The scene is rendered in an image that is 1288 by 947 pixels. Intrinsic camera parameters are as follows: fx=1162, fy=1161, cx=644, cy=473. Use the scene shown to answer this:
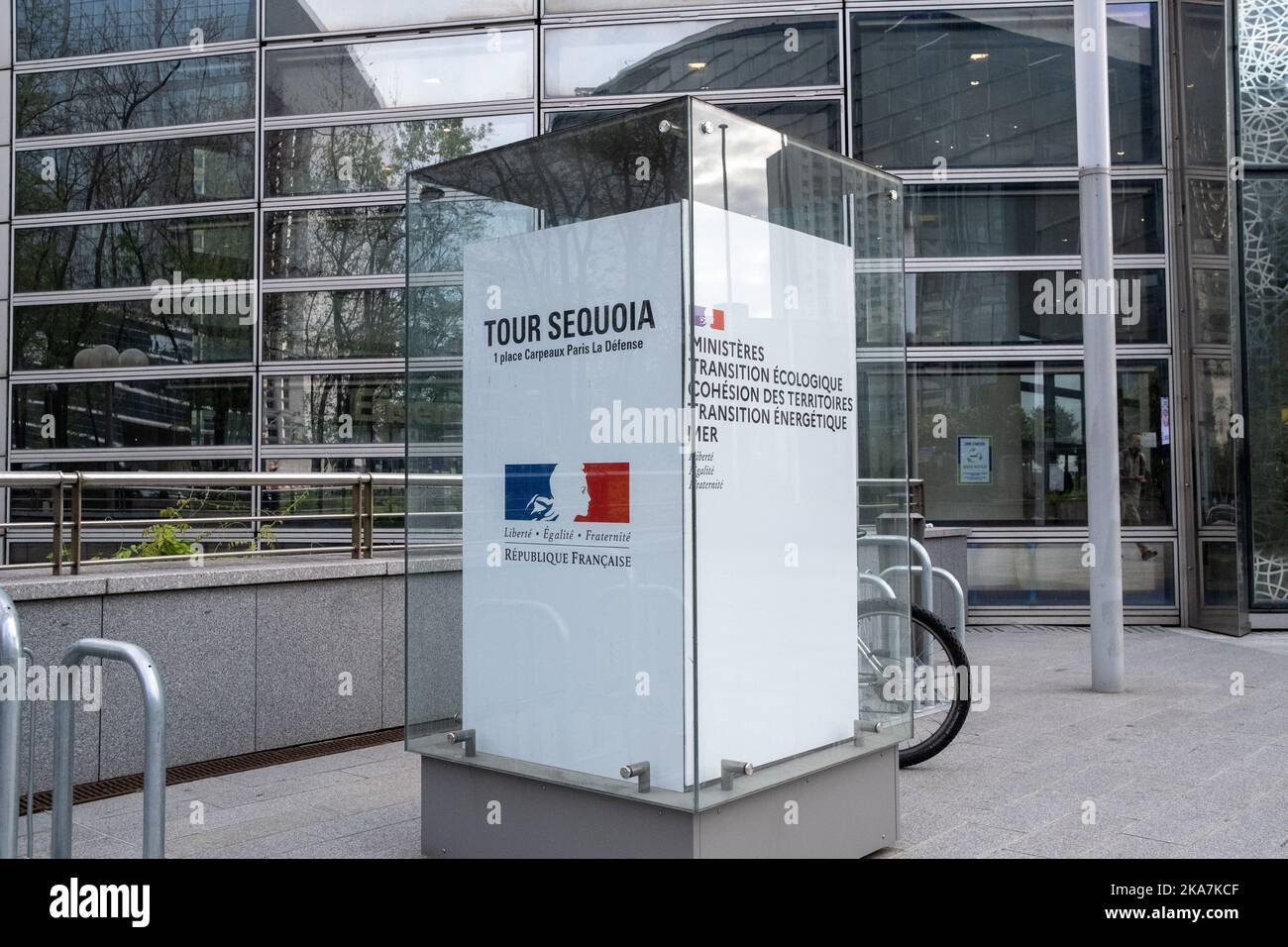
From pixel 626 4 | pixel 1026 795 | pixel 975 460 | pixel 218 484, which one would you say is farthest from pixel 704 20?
pixel 1026 795

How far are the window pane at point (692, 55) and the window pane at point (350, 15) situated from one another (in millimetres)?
1347

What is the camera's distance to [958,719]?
6332mm

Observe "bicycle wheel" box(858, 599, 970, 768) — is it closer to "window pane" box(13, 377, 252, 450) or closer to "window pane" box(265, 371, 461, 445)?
"window pane" box(265, 371, 461, 445)

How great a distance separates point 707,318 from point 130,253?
40.8 ft

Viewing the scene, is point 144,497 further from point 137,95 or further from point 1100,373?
point 1100,373

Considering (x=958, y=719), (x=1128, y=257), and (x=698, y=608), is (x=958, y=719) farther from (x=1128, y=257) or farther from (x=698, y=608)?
(x=1128, y=257)

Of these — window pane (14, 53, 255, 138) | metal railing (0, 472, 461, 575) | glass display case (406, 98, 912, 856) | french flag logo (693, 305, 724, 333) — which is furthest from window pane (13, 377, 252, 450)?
french flag logo (693, 305, 724, 333)

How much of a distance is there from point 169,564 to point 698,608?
4.35 meters

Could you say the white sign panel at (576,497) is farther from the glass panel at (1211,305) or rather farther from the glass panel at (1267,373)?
the glass panel at (1267,373)

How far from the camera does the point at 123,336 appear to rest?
14.3 m

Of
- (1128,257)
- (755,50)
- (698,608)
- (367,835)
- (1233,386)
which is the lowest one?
(367,835)

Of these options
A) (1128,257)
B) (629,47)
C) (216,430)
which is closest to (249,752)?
(216,430)

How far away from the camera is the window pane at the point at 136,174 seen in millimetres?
14195
